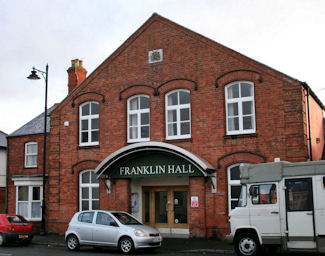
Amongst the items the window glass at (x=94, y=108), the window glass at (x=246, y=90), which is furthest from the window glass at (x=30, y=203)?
the window glass at (x=246, y=90)

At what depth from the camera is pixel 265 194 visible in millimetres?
13484

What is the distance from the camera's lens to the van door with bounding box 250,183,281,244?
1312 centimetres

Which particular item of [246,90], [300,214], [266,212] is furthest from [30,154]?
[300,214]

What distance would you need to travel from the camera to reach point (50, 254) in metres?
15.0

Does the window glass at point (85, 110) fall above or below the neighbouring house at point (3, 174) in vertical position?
above

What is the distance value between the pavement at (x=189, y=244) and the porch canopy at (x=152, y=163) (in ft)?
8.99

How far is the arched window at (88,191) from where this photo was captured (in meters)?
21.4

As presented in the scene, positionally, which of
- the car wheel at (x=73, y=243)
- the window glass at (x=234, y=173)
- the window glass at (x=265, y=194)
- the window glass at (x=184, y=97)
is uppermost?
the window glass at (x=184, y=97)

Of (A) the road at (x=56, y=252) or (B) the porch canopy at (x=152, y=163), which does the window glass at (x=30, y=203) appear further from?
(A) the road at (x=56, y=252)

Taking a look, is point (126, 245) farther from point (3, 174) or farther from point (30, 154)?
point (3, 174)

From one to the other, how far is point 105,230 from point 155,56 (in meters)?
9.00

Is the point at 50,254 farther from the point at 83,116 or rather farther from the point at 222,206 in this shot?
the point at 83,116

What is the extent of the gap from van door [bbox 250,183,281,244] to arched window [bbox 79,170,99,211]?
9883mm

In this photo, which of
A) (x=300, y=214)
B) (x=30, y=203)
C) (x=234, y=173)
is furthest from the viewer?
(x=30, y=203)
